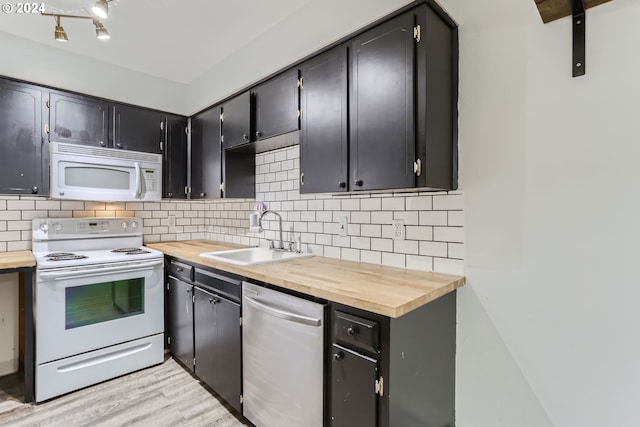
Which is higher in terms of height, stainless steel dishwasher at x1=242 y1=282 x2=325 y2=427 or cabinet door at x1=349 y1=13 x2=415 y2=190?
cabinet door at x1=349 y1=13 x2=415 y2=190

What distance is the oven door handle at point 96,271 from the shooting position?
2145 millimetres

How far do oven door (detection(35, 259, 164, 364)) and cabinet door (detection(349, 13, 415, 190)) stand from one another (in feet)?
6.18

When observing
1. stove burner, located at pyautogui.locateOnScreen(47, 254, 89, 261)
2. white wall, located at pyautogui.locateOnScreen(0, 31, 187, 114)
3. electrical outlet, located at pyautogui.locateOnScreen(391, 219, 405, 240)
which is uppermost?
white wall, located at pyautogui.locateOnScreen(0, 31, 187, 114)

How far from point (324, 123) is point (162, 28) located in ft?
4.55

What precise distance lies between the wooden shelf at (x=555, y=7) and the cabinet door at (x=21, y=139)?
320 centimetres

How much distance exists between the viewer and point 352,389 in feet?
4.32

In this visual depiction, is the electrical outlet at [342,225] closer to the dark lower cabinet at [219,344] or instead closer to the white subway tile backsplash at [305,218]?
the white subway tile backsplash at [305,218]

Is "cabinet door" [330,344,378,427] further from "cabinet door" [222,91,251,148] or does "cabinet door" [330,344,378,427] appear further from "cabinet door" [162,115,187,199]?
"cabinet door" [162,115,187,199]

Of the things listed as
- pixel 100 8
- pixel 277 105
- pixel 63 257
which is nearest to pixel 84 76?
pixel 100 8

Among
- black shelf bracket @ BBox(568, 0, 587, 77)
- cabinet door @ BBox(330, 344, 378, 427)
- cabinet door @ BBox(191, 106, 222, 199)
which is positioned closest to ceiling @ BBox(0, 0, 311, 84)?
cabinet door @ BBox(191, 106, 222, 199)

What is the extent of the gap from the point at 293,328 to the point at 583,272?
1.25 metres

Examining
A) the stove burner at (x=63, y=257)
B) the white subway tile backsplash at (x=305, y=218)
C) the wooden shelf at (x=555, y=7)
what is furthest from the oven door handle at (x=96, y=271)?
the wooden shelf at (x=555, y=7)

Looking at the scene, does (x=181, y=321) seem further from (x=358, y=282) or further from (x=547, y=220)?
(x=547, y=220)

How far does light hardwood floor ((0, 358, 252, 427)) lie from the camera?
76.4 inches
